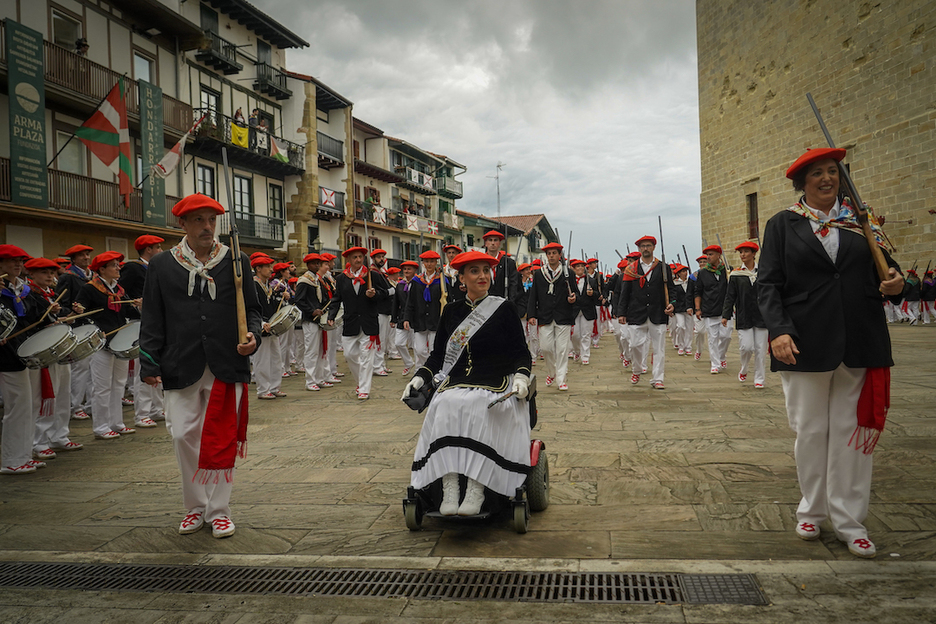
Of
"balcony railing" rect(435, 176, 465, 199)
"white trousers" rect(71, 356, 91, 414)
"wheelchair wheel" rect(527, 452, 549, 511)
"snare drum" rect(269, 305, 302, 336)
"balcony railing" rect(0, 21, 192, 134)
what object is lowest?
"wheelchair wheel" rect(527, 452, 549, 511)

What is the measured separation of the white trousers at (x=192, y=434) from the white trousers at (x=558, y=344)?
6617 mm

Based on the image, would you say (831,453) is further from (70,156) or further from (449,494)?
(70,156)

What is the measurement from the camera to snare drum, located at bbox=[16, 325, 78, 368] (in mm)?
5988

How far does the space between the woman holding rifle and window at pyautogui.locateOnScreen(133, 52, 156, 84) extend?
22877mm

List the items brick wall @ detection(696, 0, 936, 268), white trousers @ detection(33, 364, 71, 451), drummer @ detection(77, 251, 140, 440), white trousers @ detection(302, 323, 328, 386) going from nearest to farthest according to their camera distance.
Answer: white trousers @ detection(33, 364, 71, 451) < drummer @ detection(77, 251, 140, 440) < white trousers @ detection(302, 323, 328, 386) < brick wall @ detection(696, 0, 936, 268)

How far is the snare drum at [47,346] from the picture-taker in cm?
599

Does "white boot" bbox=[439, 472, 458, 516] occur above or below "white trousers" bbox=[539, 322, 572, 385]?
below

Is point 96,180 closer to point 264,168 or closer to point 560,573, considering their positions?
point 264,168

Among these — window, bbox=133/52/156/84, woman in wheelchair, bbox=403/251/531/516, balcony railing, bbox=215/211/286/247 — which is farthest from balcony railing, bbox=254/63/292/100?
woman in wheelchair, bbox=403/251/531/516

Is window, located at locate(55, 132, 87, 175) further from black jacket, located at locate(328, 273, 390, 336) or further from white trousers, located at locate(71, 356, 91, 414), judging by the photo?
black jacket, located at locate(328, 273, 390, 336)

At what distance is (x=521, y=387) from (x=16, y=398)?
4.84 meters

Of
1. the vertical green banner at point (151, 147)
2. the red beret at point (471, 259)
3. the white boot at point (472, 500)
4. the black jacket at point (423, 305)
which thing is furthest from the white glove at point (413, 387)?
the vertical green banner at point (151, 147)

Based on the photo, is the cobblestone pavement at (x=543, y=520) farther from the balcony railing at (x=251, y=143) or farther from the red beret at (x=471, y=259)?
the balcony railing at (x=251, y=143)

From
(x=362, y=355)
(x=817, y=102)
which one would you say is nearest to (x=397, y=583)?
(x=362, y=355)
